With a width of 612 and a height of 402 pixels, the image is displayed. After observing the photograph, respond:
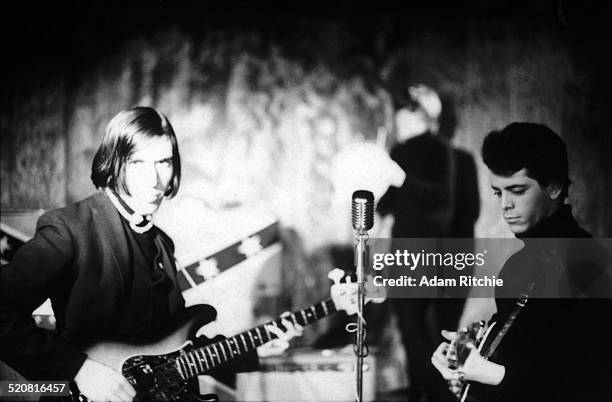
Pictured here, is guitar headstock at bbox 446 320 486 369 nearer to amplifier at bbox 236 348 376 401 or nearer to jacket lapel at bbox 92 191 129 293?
amplifier at bbox 236 348 376 401

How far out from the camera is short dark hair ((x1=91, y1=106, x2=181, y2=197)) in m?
3.09

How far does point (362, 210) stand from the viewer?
8.84 feet

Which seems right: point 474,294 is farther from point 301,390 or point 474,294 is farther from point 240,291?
point 240,291

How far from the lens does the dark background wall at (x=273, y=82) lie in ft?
10.2

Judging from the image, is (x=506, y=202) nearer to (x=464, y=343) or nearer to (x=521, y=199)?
(x=521, y=199)

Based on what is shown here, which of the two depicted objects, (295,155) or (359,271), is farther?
(295,155)

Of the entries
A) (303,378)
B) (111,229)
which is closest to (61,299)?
(111,229)

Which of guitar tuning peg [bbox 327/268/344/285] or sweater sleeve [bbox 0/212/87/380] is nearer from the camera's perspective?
sweater sleeve [bbox 0/212/87/380]

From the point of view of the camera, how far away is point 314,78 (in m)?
3.13

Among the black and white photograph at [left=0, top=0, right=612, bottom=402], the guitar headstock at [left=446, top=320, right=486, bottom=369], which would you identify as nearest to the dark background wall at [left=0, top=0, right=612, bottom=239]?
the black and white photograph at [left=0, top=0, right=612, bottom=402]

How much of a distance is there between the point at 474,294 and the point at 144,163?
189 centimetres

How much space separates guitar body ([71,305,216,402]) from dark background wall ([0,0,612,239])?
31.6 inches

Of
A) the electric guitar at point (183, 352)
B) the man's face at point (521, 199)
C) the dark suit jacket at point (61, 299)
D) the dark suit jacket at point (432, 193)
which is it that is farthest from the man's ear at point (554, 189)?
the dark suit jacket at point (61, 299)

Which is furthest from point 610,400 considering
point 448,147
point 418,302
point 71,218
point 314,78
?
point 71,218
